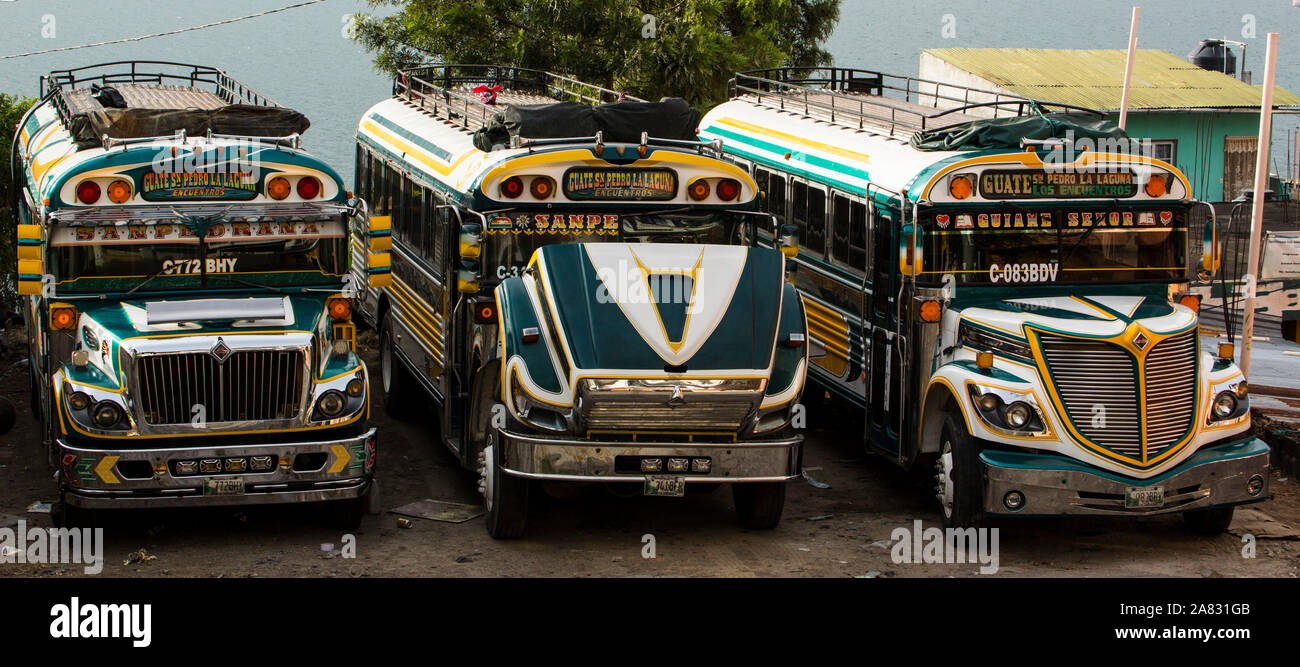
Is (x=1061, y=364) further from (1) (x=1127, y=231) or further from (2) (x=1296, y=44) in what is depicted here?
(2) (x=1296, y=44)

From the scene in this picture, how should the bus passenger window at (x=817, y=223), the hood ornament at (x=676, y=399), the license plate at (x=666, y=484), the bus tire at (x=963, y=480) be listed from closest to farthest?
1. the hood ornament at (x=676, y=399)
2. the license plate at (x=666, y=484)
3. the bus tire at (x=963, y=480)
4. the bus passenger window at (x=817, y=223)

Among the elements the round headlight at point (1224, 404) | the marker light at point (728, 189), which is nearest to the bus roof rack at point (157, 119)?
the marker light at point (728, 189)

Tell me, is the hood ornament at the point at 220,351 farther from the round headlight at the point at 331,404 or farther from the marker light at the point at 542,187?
the marker light at the point at 542,187

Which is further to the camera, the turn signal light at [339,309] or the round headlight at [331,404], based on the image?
the turn signal light at [339,309]

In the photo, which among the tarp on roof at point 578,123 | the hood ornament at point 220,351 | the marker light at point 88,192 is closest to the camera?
the hood ornament at point 220,351

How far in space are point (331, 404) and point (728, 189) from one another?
144 inches

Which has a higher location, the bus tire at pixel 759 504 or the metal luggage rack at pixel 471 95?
the metal luggage rack at pixel 471 95

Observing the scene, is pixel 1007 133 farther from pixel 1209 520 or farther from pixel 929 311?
pixel 1209 520

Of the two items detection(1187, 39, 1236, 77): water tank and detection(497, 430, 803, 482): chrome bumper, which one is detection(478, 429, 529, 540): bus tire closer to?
detection(497, 430, 803, 482): chrome bumper

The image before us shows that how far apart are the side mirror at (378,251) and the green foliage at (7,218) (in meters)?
8.67

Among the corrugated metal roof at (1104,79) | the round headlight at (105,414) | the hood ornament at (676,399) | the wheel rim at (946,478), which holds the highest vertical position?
the corrugated metal roof at (1104,79)

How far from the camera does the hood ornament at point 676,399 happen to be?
393 inches

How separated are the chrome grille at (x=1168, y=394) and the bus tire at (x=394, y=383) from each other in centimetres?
769

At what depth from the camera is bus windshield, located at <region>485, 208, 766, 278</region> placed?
11.5m
